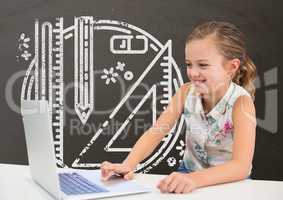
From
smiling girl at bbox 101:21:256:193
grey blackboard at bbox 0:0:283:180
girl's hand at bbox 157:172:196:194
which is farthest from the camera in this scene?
grey blackboard at bbox 0:0:283:180

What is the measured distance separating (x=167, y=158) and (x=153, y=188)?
4.41 feet

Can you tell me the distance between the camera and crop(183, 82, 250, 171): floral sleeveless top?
5.79ft

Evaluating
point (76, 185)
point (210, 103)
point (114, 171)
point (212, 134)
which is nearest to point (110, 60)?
point (210, 103)

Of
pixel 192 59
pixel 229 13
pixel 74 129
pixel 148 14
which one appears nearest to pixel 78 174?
pixel 192 59

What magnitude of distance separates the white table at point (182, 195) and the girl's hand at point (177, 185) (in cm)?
2

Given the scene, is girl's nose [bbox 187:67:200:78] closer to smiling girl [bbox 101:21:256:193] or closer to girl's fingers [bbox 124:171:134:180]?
smiling girl [bbox 101:21:256:193]

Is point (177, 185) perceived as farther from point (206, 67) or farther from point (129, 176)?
point (206, 67)

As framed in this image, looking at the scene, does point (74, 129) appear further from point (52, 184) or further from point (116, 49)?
point (52, 184)

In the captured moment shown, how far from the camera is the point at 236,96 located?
68.4 inches

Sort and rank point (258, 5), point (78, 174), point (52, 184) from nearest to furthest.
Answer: point (52, 184)
point (78, 174)
point (258, 5)

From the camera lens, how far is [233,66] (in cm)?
189

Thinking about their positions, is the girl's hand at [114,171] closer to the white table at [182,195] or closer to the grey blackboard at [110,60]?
the white table at [182,195]

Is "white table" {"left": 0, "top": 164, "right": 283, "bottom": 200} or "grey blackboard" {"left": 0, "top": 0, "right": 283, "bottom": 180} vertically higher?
"grey blackboard" {"left": 0, "top": 0, "right": 283, "bottom": 180}

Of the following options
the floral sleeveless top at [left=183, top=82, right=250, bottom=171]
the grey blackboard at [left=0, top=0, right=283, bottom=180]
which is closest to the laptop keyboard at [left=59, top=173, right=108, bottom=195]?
the floral sleeveless top at [left=183, top=82, right=250, bottom=171]
